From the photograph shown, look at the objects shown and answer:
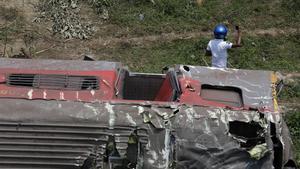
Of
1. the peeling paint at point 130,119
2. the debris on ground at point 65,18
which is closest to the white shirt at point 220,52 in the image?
the peeling paint at point 130,119

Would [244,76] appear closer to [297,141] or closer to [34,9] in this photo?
[297,141]

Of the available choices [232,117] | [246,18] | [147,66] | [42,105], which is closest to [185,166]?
[232,117]

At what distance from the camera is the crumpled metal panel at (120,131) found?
5637 millimetres

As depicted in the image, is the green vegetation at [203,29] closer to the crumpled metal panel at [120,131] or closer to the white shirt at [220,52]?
the white shirt at [220,52]

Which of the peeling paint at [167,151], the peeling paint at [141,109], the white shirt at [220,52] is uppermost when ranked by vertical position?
the white shirt at [220,52]

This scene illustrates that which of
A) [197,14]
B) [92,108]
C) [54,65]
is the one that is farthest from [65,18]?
[92,108]

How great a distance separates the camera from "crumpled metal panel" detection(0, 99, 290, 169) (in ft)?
18.5

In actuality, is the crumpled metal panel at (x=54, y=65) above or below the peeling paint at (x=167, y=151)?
above

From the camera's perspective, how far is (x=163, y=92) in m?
6.63

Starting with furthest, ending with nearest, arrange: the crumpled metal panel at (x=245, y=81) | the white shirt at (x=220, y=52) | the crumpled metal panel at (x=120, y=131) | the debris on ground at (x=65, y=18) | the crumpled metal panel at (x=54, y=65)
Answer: the debris on ground at (x=65, y=18) < the white shirt at (x=220, y=52) < the crumpled metal panel at (x=54, y=65) < the crumpled metal panel at (x=245, y=81) < the crumpled metal panel at (x=120, y=131)

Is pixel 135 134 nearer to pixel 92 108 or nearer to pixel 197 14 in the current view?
pixel 92 108

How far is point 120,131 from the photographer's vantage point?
18.6 feet

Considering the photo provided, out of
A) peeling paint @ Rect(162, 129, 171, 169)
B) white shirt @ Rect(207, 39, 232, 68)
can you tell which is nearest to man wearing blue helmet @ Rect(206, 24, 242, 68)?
white shirt @ Rect(207, 39, 232, 68)

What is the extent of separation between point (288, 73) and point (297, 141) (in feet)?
8.09
